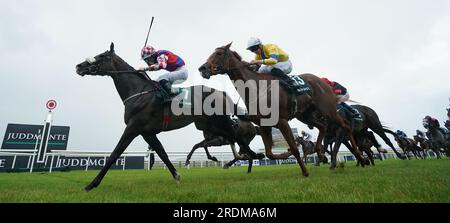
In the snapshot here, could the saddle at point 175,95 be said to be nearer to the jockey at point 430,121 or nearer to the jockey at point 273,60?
the jockey at point 273,60

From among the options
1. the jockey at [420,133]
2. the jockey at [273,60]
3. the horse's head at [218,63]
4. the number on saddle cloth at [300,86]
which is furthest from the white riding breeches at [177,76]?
the jockey at [420,133]

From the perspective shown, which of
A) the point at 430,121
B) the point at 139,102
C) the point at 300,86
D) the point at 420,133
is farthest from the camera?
the point at 420,133

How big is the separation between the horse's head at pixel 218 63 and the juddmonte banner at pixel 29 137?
17834 millimetres

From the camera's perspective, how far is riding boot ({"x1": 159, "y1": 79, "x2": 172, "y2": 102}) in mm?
4830

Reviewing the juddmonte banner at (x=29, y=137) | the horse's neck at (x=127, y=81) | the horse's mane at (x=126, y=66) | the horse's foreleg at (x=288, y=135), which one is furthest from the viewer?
the juddmonte banner at (x=29, y=137)

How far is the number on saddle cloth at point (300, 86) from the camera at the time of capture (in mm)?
5266

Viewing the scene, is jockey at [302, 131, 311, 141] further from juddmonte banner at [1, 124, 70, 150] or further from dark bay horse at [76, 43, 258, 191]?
juddmonte banner at [1, 124, 70, 150]

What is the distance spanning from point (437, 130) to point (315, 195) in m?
13.9

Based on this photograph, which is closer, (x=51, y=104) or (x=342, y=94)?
(x=342, y=94)

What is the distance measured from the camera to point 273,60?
5.11 meters

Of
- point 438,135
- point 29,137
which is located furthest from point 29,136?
point 438,135

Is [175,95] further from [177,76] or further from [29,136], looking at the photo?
[29,136]

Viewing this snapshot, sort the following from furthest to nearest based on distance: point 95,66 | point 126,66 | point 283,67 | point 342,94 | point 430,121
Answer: point 430,121, point 342,94, point 283,67, point 126,66, point 95,66

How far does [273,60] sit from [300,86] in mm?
861
